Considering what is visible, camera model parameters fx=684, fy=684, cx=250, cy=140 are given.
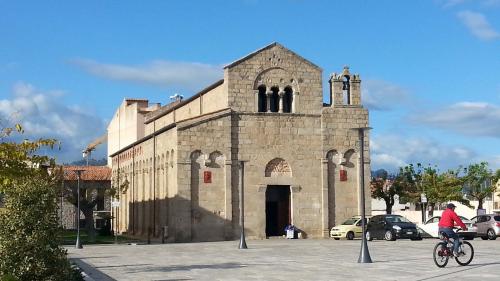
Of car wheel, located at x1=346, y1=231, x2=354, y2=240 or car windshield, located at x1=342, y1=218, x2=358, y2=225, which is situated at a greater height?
car windshield, located at x1=342, y1=218, x2=358, y2=225

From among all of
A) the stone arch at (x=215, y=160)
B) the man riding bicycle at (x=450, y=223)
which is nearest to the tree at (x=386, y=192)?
A: the stone arch at (x=215, y=160)

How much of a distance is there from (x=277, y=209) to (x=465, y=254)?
1016 inches

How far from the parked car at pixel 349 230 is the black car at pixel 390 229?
0.81m

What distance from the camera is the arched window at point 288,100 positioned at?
1832 inches

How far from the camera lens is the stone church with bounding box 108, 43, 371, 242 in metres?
43.4

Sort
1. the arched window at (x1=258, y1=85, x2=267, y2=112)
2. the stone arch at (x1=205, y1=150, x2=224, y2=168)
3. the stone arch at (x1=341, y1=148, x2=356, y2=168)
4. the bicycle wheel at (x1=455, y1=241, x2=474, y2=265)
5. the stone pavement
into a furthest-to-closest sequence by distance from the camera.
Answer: the stone arch at (x1=341, y1=148, x2=356, y2=168), the arched window at (x1=258, y1=85, x2=267, y2=112), the stone arch at (x1=205, y1=150, x2=224, y2=168), the bicycle wheel at (x1=455, y1=241, x2=474, y2=265), the stone pavement

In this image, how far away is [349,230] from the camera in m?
43.1

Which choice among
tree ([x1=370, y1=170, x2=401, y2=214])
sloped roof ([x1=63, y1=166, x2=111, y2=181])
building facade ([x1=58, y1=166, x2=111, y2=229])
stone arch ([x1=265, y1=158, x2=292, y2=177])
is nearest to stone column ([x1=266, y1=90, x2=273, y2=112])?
stone arch ([x1=265, y1=158, x2=292, y2=177])

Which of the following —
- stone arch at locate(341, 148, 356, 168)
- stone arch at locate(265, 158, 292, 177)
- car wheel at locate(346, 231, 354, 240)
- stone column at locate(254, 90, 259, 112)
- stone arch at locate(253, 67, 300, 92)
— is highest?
stone arch at locate(253, 67, 300, 92)

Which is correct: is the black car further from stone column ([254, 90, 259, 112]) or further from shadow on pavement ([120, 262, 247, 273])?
shadow on pavement ([120, 262, 247, 273])

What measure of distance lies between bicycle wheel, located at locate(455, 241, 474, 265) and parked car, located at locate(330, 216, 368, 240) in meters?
21.2

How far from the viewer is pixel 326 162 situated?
151 feet

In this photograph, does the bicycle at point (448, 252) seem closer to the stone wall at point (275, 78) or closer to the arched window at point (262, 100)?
the stone wall at point (275, 78)

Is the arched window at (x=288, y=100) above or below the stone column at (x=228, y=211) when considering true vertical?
above
